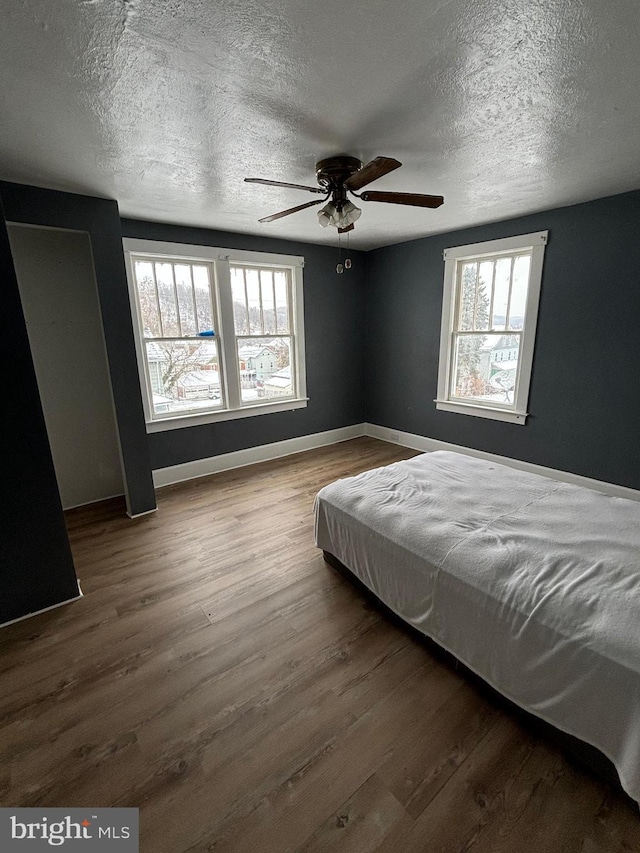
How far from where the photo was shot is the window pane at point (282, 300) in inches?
178

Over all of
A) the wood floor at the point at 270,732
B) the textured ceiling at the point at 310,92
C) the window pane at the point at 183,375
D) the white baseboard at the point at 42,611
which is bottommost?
the wood floor at the point at 270,732

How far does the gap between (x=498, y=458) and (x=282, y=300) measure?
126 inches

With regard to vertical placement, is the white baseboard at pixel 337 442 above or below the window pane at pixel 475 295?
below

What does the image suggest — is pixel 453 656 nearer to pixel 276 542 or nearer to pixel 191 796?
pixel 191 796

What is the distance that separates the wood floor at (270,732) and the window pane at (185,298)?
2.50 m

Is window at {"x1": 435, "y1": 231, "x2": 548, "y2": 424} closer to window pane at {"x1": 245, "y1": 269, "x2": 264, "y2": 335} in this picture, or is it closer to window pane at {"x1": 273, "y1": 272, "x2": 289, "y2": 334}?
window pane at {"x1": 273, "y1": 272, "x2": 289, "y2": 334}

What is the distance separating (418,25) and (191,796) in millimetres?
2832

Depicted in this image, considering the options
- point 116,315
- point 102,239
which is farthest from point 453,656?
point 102,239

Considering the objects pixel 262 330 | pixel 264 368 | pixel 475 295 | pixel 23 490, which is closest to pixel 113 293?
pixel 23 490

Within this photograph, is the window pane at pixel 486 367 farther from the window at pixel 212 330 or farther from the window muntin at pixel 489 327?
the window at pixel 212 330

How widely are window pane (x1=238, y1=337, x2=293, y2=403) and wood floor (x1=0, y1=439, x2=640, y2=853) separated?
2.48 m

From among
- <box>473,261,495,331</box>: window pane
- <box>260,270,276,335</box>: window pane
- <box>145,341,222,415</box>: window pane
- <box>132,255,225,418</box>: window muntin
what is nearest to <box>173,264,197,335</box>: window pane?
<box>132,255,225,418</box>: window muntin

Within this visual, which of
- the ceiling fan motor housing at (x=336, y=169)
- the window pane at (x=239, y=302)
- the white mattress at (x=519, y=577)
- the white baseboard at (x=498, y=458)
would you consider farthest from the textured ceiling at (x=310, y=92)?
the white baseboard at (x=498, y=458)

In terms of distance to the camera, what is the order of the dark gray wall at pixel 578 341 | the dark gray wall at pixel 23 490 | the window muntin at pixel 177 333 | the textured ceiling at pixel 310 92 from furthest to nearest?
the window muntin at pixel 177 333 < the dark gray wall at pixel 578 341 < the dark gray wall at pixel 23 490 < the textured ceiling at pixel 310 92
